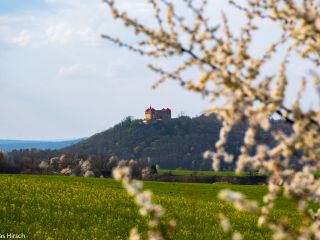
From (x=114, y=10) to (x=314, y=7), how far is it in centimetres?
172

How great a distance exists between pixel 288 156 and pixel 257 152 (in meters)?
0.24

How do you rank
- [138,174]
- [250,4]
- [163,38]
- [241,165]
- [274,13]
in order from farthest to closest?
[138,174]
[250,4]
[274,13]
[163,38]
[241,165]

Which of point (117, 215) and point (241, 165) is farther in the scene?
point (117, 215)

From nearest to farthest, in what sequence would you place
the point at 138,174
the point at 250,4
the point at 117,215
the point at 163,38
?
the point at 163,38 < the point at 250,4 < the point at 117,215 < the point at 138,174

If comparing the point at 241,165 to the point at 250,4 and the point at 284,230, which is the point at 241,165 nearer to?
the point at 284,230

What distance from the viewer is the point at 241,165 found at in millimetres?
3600

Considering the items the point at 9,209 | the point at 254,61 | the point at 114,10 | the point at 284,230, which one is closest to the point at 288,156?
the point at 284,230

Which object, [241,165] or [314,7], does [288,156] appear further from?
[314,7]

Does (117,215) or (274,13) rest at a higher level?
(274,13)

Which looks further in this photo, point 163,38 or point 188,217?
point 188,217

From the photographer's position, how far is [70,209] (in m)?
25.7

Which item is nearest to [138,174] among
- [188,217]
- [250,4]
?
[188,217]

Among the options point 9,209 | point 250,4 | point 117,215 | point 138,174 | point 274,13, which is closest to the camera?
point 274,13

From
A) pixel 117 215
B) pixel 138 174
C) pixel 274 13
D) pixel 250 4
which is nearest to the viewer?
pixel 274 13
